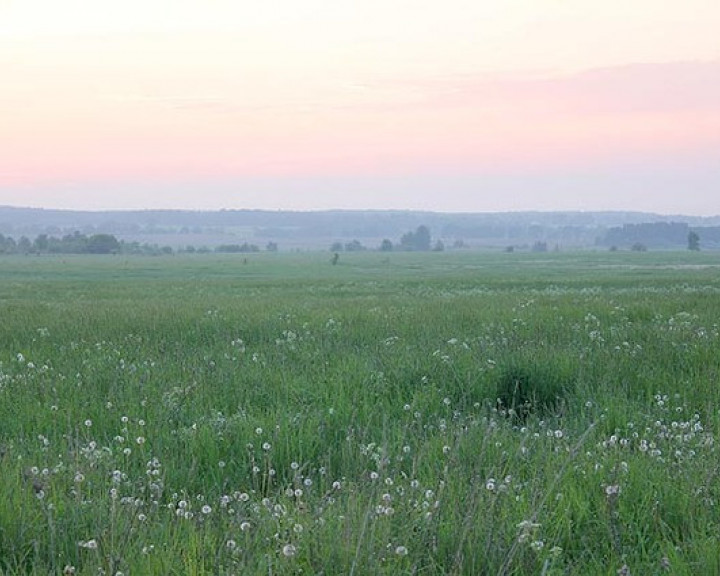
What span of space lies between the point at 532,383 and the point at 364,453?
13.4ft

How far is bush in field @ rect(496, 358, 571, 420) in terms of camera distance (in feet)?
29.8

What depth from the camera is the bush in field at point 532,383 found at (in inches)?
357

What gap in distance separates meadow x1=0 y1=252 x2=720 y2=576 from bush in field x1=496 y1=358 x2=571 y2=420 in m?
0.03

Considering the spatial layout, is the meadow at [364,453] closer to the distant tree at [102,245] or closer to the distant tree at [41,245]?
the distant tree at [41,245]

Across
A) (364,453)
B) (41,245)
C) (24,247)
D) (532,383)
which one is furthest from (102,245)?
(364,453)

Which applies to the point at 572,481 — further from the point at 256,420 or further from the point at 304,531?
the point at 256,420

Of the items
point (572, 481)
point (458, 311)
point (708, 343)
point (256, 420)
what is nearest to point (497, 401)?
point (256, 420)

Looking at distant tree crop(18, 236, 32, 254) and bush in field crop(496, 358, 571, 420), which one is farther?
distant tree crop(18, 236, 32, 254)

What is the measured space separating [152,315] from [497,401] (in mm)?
10622

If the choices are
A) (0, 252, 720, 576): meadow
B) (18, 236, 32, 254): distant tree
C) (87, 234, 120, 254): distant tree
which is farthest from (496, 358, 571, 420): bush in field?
(87, 234, 120, 254): distant tree

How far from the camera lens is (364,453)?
5.95 meters

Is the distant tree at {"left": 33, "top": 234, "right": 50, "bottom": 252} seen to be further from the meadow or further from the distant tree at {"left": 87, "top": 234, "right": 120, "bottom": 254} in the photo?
the meadow

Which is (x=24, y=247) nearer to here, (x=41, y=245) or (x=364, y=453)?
(x=41, y=245)

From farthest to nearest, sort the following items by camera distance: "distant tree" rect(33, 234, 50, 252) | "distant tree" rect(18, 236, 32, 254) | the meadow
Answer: "distant tree" rect(33, 234, 50, 252) → "distant tree" rect(18, 236, 32, 254) → the meadow
